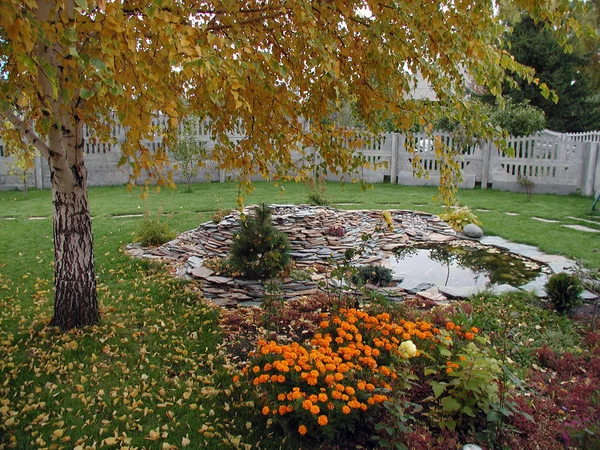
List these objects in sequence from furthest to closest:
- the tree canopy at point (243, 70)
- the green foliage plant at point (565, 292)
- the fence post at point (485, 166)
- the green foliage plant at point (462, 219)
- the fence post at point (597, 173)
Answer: the fence post at point (485, 166), the fence post at point (597, 173), the green foliage plant at point (462, 219), the green foliage plant at point (565, 292), the tree canopy at point (243, 70)

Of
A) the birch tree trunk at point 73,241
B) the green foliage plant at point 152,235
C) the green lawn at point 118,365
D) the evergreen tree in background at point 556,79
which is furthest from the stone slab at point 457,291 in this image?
the evergreen tree in background at point 556,79

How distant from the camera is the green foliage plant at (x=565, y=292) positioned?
4219 millimetres

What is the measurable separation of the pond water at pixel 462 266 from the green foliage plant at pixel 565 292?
2.93 ft

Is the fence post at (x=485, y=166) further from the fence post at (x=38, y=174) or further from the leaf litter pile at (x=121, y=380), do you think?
the fence post at (x=38, y=174)

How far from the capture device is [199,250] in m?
6.43

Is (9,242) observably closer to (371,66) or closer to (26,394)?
(26,394)

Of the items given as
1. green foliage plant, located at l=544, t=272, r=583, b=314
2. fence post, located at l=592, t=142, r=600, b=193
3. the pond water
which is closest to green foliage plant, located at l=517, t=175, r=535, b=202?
fence post, located at l=592, t=142, r=600, b=193

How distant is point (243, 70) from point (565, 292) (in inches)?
149

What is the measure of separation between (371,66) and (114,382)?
8.67 feet

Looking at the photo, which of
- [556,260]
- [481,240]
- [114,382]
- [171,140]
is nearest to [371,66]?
[171,140]

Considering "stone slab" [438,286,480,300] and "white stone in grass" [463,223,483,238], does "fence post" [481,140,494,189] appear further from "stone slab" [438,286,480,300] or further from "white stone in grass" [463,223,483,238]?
"stone slab" [438,286,480,300]

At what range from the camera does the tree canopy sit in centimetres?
185

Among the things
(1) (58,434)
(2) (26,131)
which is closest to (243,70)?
(2) (26,131)

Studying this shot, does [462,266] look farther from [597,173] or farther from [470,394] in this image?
[597,173]
